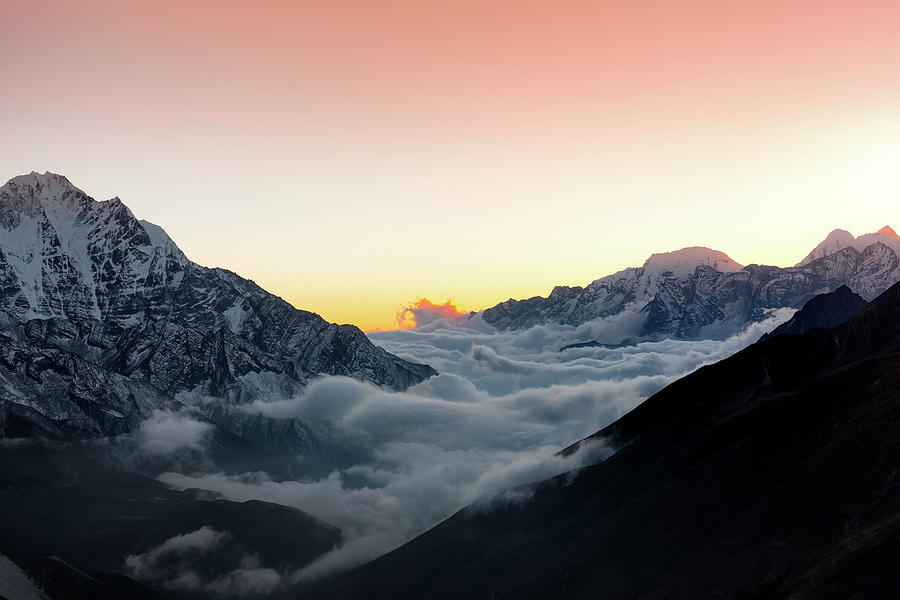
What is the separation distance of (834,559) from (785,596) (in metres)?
16.4

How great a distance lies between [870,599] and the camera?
532ft

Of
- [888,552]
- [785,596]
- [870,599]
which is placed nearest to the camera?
[870,599]

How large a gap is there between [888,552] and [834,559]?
16.9 meters

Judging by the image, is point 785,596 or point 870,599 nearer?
point 870,599

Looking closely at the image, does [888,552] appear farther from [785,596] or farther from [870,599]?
[785,596]

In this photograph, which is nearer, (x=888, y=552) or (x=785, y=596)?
(x=888, y=552)

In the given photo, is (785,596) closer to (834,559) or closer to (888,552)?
(834,559)

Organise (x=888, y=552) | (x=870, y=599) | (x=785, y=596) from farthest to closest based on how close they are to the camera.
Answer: (x=785, y=596) < (x=888, y=552) < (x=870, y=599)

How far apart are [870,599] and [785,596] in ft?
86.6

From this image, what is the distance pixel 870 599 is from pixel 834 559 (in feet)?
83.8

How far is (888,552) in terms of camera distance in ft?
567

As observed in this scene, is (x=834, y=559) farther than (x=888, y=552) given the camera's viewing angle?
Yes

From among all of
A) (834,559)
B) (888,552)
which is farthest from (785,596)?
(888,552)
